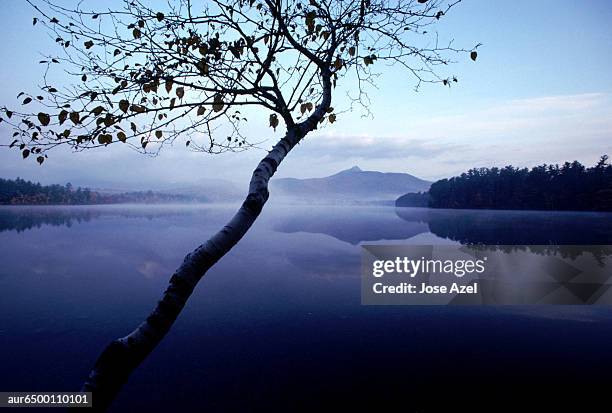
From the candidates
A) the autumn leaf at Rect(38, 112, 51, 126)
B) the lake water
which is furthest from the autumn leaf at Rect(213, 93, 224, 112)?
the lake water

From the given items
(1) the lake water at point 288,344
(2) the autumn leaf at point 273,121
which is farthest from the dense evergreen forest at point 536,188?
(2) the autumn leaf at point 273,121

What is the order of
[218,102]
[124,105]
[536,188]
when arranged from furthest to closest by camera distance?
[536,188]
[218,102]
[124,105]

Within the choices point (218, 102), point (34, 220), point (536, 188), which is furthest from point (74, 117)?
point (536, 188)

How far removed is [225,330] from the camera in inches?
667

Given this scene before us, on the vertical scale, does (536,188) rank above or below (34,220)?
above

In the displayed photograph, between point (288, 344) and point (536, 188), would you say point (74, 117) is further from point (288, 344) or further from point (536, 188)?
point (536, 188)

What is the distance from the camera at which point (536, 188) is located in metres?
142

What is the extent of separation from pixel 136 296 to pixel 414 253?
116ft

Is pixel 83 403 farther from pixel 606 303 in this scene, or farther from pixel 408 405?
pixel 606 303

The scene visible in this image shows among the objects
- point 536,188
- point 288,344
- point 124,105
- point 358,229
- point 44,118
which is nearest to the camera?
point 44,118

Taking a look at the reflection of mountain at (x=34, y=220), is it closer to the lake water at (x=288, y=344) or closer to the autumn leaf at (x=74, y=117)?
the lake water at (x=288, y=344)

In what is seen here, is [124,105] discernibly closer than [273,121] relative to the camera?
Yes

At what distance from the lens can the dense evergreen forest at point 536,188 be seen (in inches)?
4983

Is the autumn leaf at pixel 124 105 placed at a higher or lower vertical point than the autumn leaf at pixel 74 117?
higher
